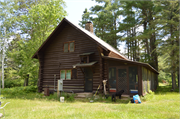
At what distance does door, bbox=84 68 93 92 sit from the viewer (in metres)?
14.3

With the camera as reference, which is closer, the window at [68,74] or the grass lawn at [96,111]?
Result: the grass lawn at [96,111]

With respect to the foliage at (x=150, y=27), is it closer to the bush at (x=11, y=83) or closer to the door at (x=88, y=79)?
the door at (x=88, y=79)

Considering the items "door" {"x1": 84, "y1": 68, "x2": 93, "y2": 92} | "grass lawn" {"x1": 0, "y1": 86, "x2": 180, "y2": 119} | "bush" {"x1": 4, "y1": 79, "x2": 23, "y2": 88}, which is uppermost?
"door" {"x1": 84, "y1": 68, "x2": 93, "y2": 92}

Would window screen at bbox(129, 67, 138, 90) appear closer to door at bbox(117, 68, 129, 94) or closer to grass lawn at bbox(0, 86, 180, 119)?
door at bbox(117, 68, 129, 94)

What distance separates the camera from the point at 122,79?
41.4 ft

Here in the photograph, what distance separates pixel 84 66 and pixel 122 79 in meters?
3.44

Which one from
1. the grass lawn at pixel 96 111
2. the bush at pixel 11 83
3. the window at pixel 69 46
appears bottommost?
the bush at pixel 11 83

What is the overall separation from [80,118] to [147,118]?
2771 millimetres

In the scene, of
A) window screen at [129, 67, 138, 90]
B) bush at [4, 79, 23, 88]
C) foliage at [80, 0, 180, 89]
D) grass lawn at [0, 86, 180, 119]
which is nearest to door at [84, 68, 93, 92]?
grass lawn at [0, 86, 180, 119]

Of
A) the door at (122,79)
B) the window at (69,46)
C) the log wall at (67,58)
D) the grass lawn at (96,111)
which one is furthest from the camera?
the window at (69,46)

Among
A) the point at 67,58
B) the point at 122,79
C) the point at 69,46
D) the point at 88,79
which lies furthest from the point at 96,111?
the point at 69,46

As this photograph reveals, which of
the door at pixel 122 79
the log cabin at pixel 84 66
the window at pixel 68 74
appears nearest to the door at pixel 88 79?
the log cabin at pixel 84 66

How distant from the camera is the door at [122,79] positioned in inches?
488

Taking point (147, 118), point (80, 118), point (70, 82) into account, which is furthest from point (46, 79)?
point (147, 118)
